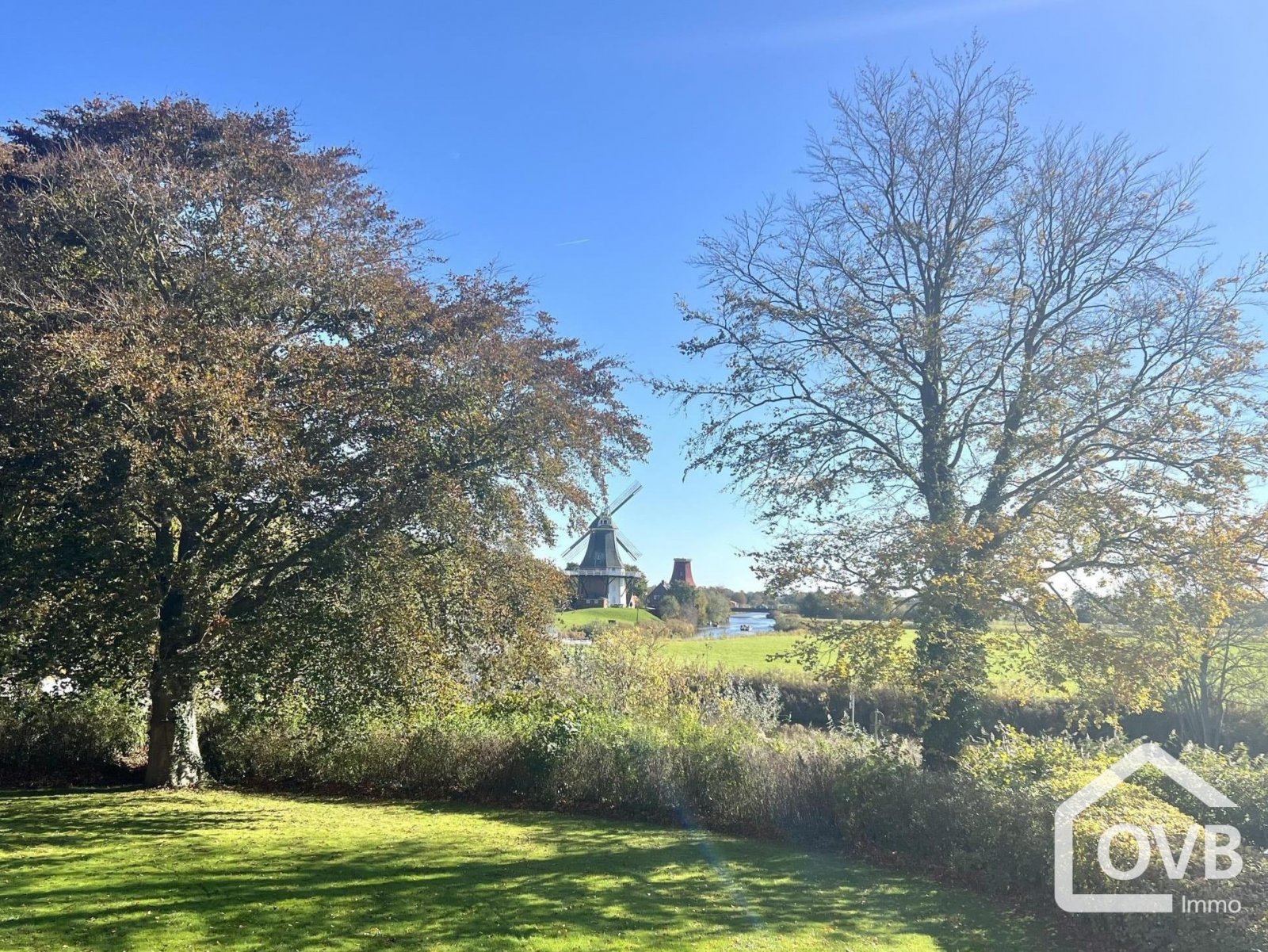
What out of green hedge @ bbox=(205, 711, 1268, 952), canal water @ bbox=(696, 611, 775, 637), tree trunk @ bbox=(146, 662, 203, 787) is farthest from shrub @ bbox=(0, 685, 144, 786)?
canal water @ bbox=(696, 611, 775, 637)

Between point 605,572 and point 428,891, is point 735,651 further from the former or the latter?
point 428,891

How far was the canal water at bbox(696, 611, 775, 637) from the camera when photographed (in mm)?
42688

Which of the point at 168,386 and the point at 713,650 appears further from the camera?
the point at 713,650

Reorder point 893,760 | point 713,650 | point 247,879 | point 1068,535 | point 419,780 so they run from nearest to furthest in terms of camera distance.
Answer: point 247,879, point 1068,535, point 893,760, point 419,780, point 713,650

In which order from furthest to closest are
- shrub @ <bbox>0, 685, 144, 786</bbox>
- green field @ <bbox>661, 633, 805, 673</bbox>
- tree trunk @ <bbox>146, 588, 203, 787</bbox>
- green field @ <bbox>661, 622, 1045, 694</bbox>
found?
green field @ <bbox>661, 633, 805, 673</bbox>, shrub @ <bbox>0, 685, 144, 786</bbox>, tree trunk @ <bbox>146, 588, 203, 787</bbox>, green field @ <bbox>661, 622, 1045, 694</bbox>

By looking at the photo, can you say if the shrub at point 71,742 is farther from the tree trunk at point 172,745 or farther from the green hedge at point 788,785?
the green hedge at point 788,785

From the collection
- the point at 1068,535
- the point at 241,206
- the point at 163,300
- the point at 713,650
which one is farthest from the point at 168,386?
the point at 713,650

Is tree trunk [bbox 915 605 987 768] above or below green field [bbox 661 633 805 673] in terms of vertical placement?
above

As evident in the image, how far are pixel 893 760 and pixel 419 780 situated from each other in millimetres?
8923

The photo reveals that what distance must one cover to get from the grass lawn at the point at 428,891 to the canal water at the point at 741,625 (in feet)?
97.2

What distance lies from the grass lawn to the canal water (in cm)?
2962

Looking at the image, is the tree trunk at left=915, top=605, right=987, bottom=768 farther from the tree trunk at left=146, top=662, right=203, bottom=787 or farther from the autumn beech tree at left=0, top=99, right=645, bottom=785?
the tree trunk at left=146, top=662, right=203, bottom=787

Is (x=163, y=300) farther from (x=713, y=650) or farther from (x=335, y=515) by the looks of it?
(x=713, y=650)

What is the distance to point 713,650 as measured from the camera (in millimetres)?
31875
